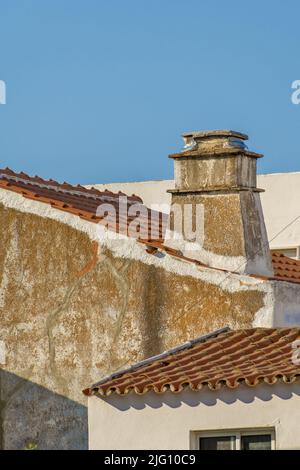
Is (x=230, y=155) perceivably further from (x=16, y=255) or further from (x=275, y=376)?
(x=275, y=376)

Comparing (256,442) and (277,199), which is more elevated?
(277,199)

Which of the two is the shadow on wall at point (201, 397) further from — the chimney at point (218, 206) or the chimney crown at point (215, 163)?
the chimney crown at point (215, 163)

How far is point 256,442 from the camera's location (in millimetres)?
23344

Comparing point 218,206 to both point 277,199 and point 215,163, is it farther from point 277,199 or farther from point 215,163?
point 277,199

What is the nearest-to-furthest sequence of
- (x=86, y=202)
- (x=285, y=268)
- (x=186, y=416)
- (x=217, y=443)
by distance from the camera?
1. (x=217, y=443)
2. (x=186, y=416)
3. (x=285, y=268)
4. (x=86, y=202)

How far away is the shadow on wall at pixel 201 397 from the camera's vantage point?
23094mm

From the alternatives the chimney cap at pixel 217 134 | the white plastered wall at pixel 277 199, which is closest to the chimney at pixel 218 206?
the chimney cap at pixel 217 134

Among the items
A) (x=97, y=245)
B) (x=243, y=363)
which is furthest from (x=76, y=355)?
(x=243, y=363)

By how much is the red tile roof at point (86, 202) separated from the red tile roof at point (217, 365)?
1.58 metres

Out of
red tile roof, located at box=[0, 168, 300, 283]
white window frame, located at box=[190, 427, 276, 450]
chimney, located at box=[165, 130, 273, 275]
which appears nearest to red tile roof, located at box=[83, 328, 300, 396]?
white window frame, located at box=[190, 427, 276, 450]

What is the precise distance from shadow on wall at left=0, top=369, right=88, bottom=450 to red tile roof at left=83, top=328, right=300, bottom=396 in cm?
230

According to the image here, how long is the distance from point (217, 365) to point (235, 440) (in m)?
1.53

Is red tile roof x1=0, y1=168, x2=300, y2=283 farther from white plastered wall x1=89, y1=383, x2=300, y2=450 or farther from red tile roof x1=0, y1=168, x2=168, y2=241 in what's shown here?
white plastered wall x1=89, y1=383, x2=300, y2=450

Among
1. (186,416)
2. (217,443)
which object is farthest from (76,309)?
(217,443)
